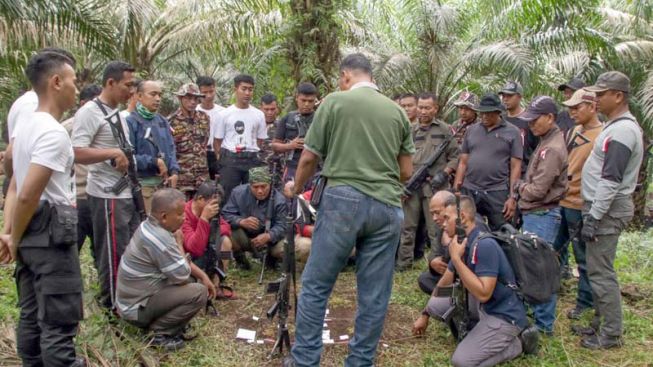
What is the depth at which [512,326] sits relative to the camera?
4.02m

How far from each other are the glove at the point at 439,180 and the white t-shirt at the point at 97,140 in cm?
314

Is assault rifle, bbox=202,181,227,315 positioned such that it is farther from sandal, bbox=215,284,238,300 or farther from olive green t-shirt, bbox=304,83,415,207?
olive green t-shirt, bbox=304,83,415,207

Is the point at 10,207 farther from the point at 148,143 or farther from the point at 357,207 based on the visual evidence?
the point at 148,143

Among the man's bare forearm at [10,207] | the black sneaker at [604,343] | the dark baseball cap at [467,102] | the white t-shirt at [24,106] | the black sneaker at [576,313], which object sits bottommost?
the black sneaker at [576,313]

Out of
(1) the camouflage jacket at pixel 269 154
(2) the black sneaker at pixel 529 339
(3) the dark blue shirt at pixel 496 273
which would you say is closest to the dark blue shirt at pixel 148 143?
(1) the camouflage jacket at pixel 269 154

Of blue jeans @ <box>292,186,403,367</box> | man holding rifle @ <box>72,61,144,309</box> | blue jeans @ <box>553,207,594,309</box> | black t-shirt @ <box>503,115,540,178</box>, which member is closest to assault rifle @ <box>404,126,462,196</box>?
black t-shirt @ <box>503,115,540,178</box>

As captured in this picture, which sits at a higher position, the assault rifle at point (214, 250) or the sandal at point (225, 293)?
the assault rifle at point (214, 250)

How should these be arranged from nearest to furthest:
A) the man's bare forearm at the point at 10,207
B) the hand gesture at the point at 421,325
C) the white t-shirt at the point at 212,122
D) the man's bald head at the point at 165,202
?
the man's bare forearm at the point at 10,207 → the man's bald head at the point at 165,202 → the hand gesture at the point at 421,325 → the white t-shirt at the point at 212,122

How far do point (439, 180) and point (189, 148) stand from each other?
2.73 meters

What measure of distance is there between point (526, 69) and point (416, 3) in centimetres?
216

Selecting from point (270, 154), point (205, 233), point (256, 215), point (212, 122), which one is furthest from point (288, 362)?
point (212, 122)

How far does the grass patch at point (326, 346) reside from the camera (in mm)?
3961

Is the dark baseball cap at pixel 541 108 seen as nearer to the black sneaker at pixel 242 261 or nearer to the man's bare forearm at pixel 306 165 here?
the man's bare forearm at pixel 306 165

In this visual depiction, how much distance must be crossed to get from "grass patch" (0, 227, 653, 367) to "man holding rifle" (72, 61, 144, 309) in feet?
1.57
